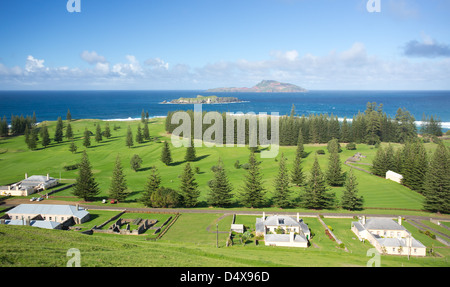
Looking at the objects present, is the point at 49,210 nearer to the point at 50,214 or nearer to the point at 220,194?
the point at 50,214

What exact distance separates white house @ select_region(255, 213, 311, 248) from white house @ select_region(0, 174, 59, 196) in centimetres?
3984

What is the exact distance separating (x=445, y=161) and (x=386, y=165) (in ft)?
40.0

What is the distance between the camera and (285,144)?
95438 mm

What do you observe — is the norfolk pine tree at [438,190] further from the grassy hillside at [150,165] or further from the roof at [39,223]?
the roof at [39,223]

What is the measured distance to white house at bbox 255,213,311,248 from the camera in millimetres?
31906

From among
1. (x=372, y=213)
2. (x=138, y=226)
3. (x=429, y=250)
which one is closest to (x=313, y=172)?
(x=372, y=213)

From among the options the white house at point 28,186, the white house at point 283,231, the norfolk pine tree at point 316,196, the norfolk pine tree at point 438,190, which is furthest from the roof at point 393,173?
the white house at point 28,186

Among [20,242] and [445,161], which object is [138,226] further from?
[445,161]

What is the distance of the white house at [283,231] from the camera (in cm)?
3191

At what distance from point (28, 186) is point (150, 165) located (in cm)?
2595

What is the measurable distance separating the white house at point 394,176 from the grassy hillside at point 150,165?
1.67 meters

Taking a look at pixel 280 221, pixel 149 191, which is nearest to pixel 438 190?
pixel 280 221

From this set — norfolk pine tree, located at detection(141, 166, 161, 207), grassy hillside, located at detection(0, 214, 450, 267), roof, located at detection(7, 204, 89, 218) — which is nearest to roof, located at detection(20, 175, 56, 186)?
roof, located at detection(7, 204, 89, 218)
